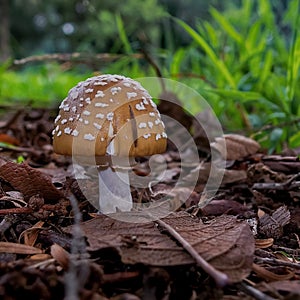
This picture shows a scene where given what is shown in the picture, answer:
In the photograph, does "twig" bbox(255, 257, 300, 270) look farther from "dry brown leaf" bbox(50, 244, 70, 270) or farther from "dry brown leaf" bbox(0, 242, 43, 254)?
"dry brown leaf" bbox(0, 242, 43, 254)

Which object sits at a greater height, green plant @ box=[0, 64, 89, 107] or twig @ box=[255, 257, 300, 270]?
twig @ box=[255, 257, 300, 270]

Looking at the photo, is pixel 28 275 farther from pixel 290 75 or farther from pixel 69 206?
pixel 290 75

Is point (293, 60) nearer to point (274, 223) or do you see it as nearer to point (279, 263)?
point (274, 223)

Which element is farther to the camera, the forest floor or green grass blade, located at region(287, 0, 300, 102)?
green grass blade, located at region(287, 0, 300, 102)

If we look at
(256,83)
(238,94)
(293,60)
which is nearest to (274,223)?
(238,94)

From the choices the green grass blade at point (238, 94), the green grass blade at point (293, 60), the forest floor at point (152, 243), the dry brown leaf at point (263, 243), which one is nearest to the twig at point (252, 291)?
the forest floor at point (152, 243)

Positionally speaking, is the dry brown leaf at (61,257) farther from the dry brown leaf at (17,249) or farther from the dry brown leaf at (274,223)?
the dry brown leaf at (274,223)

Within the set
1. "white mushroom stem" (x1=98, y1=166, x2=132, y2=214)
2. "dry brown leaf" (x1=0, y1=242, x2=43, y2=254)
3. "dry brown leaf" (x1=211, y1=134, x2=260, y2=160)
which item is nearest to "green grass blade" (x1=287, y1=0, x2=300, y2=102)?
"dry brown leaf" (x1=211, y1=134, x2=260, y2=160)
